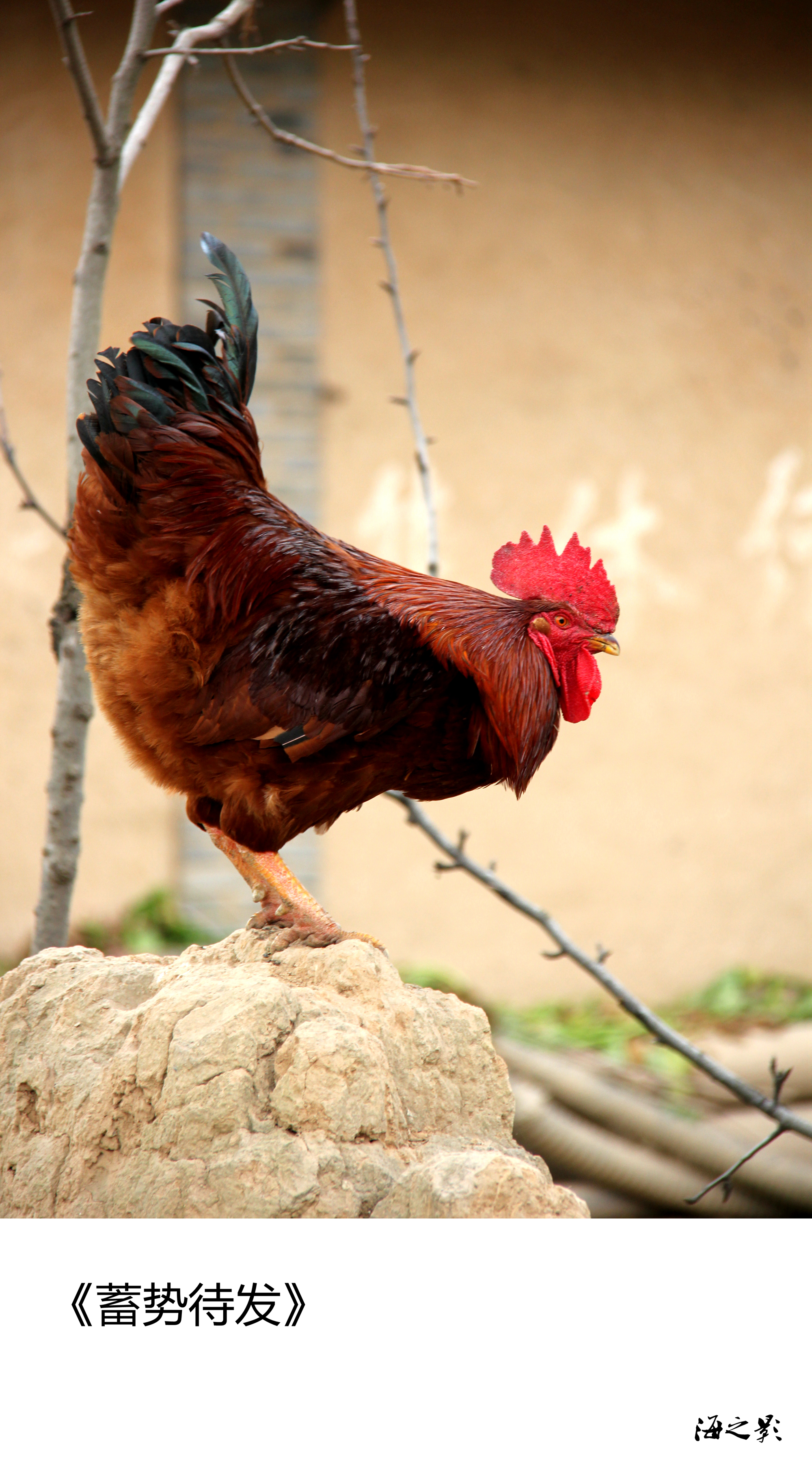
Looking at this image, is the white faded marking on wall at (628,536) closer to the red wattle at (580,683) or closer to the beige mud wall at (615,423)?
the beige mud wall at (615,423)

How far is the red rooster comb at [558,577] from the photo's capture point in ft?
6.24

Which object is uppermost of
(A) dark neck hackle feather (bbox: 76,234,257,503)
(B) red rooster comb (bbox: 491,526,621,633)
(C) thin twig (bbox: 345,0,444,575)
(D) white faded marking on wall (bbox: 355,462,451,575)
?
(D) white faded marking on wall (bbox: 355,462,451,575)

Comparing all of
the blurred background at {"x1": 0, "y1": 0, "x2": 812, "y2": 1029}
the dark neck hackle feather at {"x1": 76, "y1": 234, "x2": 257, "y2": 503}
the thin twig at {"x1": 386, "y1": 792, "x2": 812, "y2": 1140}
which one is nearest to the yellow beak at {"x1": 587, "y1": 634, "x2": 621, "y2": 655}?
the thin twig at {"x1": 386, "y1": 792, "x2": 812, "y2": 1140}

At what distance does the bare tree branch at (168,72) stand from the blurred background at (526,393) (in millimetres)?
1807

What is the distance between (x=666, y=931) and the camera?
16.0 ft

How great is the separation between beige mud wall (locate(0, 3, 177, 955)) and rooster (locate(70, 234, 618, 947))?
8.31 ft

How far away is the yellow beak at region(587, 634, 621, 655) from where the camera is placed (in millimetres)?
1884

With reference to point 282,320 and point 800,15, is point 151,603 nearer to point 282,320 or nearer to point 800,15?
point 282,320

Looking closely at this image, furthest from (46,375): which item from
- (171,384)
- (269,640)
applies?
(269,640)

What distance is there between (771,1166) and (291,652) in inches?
112

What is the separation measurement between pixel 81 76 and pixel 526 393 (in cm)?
272

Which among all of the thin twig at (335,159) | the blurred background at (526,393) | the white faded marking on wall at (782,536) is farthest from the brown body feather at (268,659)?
the white faded marking on wall at (782,536)

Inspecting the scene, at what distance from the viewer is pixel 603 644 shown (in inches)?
74.5

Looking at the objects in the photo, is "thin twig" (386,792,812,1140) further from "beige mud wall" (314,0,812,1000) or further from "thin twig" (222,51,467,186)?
"beige mud wall" (314,0,812,1000)
